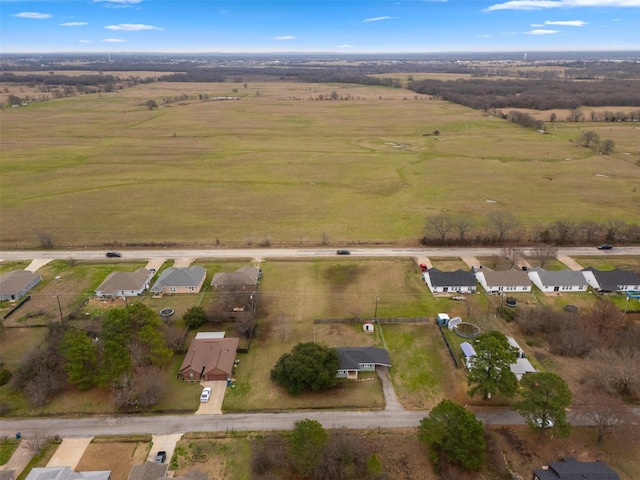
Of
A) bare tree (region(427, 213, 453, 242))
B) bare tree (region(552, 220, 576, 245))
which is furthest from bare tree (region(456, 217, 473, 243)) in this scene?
bare tree (region(552, 220, 576, 245))

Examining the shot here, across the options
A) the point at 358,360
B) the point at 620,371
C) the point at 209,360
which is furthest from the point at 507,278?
the point at 209,360

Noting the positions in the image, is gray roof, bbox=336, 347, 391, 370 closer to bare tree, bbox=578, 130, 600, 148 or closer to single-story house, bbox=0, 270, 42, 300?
single-story house, bbox=0, 270, 42, 300

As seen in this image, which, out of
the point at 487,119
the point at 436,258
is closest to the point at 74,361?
the point at 436,258

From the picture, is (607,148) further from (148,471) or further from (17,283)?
(17,283)

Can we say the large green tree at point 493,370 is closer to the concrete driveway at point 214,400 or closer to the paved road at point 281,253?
the concrete driveway at point 214,400

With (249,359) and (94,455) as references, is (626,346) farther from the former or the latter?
(94,455)
